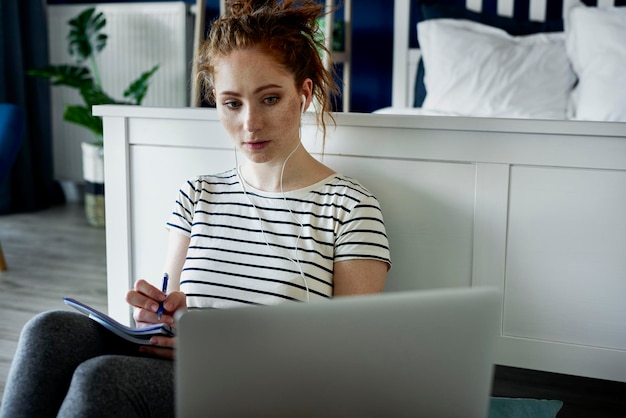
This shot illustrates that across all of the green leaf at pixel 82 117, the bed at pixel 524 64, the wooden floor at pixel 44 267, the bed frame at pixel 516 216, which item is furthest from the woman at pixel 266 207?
the green leaf at pixel 82 117

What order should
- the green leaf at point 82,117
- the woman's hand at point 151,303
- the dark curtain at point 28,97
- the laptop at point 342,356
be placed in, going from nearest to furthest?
the laptop at point 342,356
the woman's hand at point 151,303
the green leaf at point 82,117
the dark curtain at point 28,97

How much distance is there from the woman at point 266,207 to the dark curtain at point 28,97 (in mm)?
3063

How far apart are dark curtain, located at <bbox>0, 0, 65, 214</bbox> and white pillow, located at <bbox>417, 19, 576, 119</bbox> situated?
2.46 m

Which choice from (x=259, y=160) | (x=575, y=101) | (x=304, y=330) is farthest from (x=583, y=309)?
(x=575, y=101)

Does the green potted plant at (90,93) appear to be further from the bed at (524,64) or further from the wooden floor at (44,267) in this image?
the bed at (524,64)

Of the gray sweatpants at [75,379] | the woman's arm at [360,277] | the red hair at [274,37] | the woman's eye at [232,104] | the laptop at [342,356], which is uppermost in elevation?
the red hair at [274,37]

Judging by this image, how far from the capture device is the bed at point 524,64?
266cm

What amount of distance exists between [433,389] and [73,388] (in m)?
0.48

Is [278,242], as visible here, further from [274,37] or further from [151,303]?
[274,37]

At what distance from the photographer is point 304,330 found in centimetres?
78

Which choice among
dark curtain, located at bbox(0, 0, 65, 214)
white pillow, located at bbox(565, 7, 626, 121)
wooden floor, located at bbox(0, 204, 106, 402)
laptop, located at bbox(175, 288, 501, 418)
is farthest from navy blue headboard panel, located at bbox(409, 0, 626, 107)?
laptop, located at bbox(175, 288, 501, 418)

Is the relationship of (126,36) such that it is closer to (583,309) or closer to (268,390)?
(583,309)

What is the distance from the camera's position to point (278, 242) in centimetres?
141

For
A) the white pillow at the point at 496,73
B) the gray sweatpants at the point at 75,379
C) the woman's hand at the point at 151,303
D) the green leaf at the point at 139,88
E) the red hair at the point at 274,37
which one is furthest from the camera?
the green leaf at the point at 139,88
